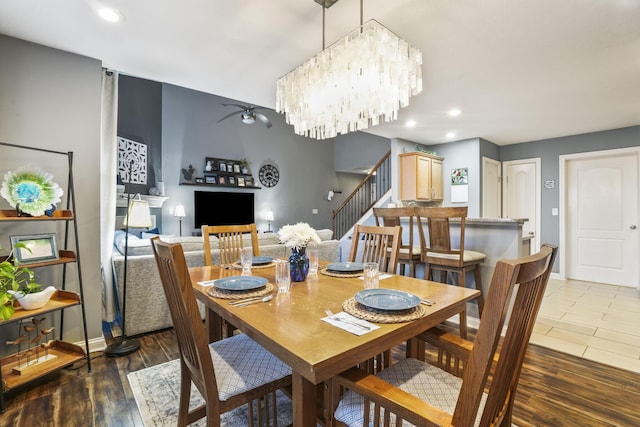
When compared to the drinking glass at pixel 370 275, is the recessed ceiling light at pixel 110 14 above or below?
above

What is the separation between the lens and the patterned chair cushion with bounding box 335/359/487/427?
1068 mm

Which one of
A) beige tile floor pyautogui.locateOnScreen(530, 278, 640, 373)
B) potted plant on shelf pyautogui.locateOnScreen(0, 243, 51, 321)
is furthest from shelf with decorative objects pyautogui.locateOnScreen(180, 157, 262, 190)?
beige tile floor pyautogui.locateOnScreen(530, 278, 640, 373)

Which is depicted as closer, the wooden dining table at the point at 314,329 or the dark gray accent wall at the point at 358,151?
the wooden dining table at the point at 314,329

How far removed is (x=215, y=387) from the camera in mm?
1162

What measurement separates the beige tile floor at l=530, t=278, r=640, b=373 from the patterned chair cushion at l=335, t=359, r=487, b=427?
6.67 ft

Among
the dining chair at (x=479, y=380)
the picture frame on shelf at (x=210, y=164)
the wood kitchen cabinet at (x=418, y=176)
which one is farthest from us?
the picture frame on shelf at (x=210, y=164)

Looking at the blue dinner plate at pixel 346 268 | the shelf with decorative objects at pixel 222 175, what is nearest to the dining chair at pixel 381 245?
the blue dinner plate at pixel 346 268

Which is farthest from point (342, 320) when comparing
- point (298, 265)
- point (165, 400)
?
point (165, 400)

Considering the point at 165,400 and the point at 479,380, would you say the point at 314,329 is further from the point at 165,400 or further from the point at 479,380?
the point at 165,400

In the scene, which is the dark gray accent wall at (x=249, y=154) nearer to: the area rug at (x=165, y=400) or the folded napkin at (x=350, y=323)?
the area rug at (x=165, y=400)

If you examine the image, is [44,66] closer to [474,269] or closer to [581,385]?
[474,269]

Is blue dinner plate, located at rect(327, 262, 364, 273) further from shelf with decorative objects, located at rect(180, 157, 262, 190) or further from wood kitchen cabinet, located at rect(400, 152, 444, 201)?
shelf with decorative objects, located at rect(180, 157, 262, 190)

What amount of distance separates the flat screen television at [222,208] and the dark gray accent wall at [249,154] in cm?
12

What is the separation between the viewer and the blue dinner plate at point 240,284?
1.48 m
